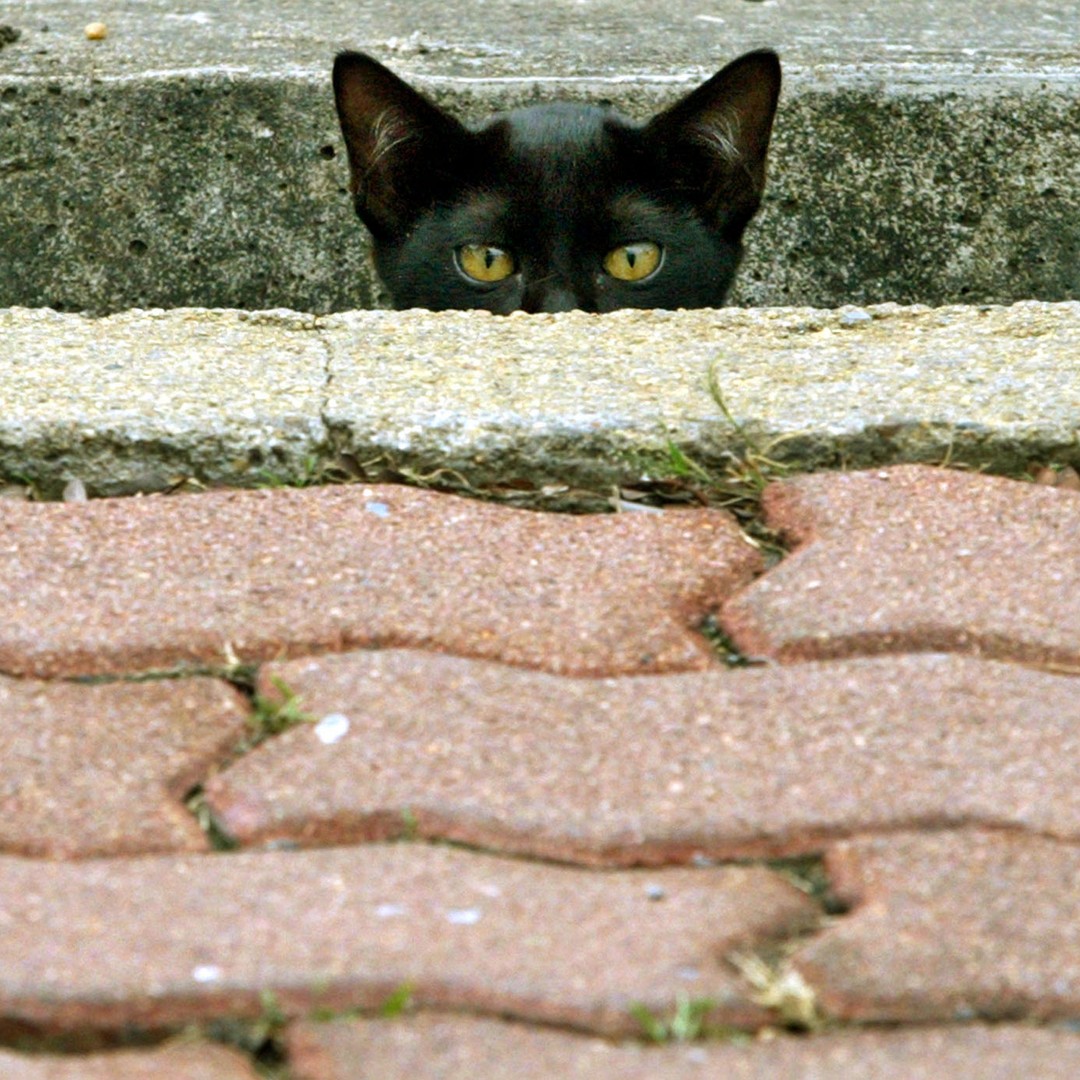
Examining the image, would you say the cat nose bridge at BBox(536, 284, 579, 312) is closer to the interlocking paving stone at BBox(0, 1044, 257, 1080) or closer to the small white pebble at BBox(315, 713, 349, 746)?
the small white pebble at BBox(315, 713, 349, 746)

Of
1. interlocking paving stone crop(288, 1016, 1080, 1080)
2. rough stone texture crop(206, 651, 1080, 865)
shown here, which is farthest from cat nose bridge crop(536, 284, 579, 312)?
interlocking paving stone crop(288, 1016, 1080, 1080)

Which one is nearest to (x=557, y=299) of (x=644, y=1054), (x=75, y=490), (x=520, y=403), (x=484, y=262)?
(x=484, y=262)

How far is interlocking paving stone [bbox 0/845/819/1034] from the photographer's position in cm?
93

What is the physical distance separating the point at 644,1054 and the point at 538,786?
0.27 metres

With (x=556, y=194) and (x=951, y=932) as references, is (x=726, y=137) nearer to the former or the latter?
(x=556, y=194)

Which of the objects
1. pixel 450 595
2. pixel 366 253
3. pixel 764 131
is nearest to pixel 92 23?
pixel 366 253

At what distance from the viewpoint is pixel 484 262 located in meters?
3.25

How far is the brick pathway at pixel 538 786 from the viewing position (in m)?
0.93

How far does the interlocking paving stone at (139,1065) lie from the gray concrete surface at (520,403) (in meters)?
0.83

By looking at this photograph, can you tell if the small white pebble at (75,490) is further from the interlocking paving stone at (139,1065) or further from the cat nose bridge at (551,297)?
the cat nose bridge at (551,297)

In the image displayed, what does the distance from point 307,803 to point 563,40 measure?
10.0ft

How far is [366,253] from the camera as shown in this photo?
3.68 metres

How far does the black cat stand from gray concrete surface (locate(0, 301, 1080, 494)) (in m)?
1.27

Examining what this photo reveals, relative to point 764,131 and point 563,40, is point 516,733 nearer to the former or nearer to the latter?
point 764,131
